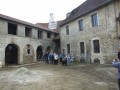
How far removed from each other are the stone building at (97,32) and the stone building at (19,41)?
16.4 ft

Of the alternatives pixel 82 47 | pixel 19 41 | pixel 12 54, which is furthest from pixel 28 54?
pixel 82 47

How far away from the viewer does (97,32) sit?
16781mm

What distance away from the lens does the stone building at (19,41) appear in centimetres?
1778

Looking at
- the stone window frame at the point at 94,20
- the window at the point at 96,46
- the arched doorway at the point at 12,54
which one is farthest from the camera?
the arched doorway at the point at 12,54

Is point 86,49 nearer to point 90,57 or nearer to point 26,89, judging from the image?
point 90,57

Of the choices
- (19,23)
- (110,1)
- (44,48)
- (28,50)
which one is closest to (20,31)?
(19,23)

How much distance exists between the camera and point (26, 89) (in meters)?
7.21

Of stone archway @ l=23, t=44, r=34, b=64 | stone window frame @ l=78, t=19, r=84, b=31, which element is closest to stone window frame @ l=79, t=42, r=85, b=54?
stone window frame @ l=78, t=19, r=84, b=31

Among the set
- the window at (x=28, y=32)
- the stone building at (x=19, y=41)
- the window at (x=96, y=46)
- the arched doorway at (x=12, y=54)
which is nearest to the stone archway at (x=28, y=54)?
the stone building at (x=19, y=41)

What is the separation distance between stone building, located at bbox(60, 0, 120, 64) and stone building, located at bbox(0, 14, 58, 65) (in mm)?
5004

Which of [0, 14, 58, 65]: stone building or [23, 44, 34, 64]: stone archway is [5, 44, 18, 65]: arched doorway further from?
[23, 44, 34, 64]: stone archway

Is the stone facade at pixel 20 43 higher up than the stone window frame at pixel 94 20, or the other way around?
the stone window frame at pixel 94 20

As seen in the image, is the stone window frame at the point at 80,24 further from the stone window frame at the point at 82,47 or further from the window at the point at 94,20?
the window at the point at 94,20

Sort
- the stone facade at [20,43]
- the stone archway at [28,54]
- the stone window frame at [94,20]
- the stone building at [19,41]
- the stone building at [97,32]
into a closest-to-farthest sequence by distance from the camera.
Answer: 1. the stone building at [97,32]
2. the stone window frame at [94,20]
3. the stone facade at [20,43]
4. the stone building at [19,41]
5. the stone archway at [28,54]
